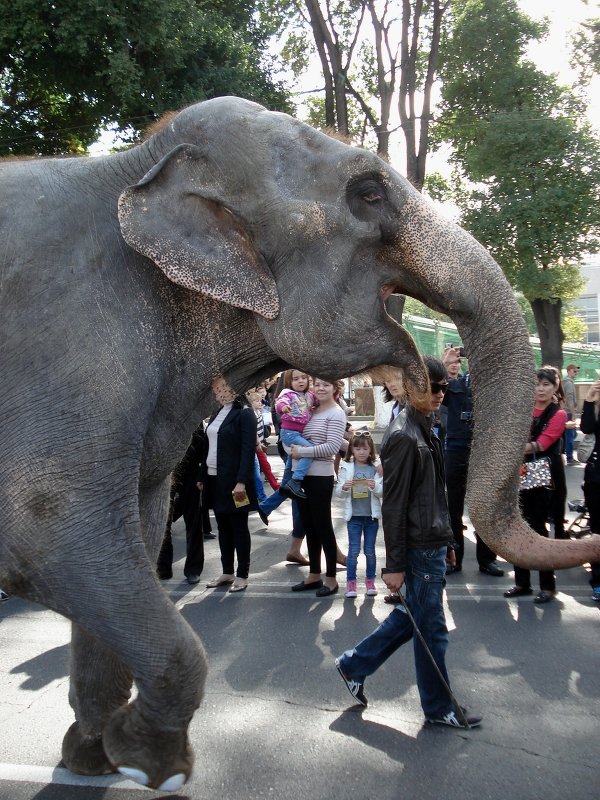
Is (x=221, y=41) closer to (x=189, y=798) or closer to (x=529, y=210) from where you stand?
(x=529, y=210)

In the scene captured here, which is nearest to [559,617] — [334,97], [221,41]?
[221,41]

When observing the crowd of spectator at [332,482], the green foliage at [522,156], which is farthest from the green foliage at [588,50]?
the crowd of spectator at [332,482]

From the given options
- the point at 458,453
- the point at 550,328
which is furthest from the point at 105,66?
the point at 550,328

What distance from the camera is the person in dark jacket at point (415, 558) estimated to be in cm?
415

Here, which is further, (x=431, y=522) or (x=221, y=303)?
(x=431, y=522)

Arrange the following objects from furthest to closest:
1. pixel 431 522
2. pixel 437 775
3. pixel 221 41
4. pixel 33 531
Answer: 1. pixel 221 41
2. pixel 431 522
3. pixel 437 775
4. pixel 33 531

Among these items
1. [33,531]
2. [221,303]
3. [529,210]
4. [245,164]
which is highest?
[529,210]

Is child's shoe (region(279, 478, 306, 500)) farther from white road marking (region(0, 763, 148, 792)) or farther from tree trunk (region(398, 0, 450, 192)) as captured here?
tree trunk (region(398, 0, 450, 192))

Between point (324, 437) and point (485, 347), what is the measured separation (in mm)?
5118

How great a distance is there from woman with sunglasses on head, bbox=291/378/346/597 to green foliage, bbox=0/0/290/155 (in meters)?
8.60

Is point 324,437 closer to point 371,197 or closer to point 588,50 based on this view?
point 371,197

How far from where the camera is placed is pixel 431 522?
4.21 meters

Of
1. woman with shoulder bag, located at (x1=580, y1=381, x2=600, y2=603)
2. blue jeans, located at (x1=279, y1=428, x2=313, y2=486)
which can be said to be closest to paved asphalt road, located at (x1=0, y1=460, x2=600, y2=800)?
woman with shoulder bag, located at (x1=580, y1=381, x2=600, y2=603)

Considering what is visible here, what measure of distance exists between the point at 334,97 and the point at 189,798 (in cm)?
1768
